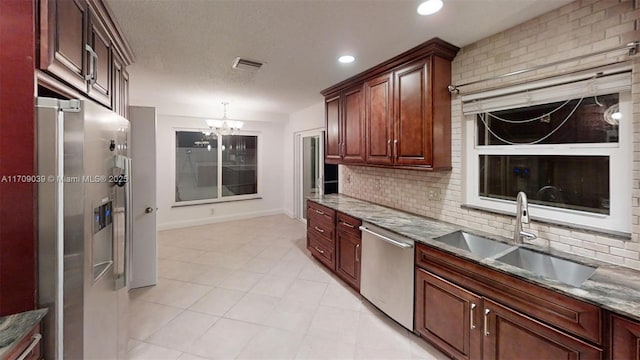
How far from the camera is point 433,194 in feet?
9.09

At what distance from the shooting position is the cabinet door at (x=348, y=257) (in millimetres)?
2844

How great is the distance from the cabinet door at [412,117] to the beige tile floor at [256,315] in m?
1.55

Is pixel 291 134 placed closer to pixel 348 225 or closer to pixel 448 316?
pixel 348 225

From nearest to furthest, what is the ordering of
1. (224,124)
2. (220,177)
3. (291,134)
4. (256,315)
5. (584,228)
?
(584,228) < (256,315) < (224,124) < (220,177) < (291,134)

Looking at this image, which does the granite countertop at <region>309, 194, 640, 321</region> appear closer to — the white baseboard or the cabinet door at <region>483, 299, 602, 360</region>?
the cabinet door at <region>483, 299, 602, 360</region>

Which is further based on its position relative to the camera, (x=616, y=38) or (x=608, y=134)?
(x=608, y=134)

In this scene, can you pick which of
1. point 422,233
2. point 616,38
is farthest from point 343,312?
point 616,38

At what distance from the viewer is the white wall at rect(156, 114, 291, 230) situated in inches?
211

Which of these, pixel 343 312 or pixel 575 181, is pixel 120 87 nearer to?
pixel 343 312

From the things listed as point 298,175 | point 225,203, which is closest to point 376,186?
point 298,175

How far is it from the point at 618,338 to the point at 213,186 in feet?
20.0

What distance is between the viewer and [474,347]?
68.0 inches

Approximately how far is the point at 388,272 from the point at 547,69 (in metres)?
1.94

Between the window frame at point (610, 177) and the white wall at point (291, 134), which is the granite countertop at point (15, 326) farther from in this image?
the white wall at point (291, 134)
